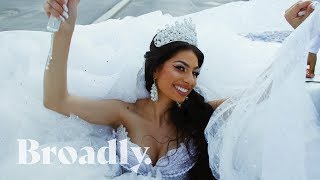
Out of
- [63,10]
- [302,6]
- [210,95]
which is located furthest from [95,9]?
[63,10]

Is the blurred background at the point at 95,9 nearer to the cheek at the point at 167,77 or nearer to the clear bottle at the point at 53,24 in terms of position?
the cheek at the point at 167,77

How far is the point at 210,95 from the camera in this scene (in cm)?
269

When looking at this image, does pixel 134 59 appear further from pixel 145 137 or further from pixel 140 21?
pixel 140 21

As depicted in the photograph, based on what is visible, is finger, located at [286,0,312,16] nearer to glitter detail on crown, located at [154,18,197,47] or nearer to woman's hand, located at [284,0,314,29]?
woman's hand, located at [284,0,314,29]

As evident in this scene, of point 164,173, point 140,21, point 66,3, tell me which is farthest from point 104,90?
point 140,21

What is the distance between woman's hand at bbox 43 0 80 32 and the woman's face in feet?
1.80

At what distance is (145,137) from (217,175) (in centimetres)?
48

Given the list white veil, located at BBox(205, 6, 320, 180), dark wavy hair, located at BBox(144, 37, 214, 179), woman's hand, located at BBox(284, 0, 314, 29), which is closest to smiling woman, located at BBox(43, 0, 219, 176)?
dark wavy hair, located at BBox(144, 37, 214, 179)

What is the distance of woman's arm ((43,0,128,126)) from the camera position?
209 cm

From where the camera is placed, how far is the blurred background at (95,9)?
26.6ft

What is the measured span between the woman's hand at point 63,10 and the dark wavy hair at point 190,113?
1.80ft

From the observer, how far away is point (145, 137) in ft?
8.11

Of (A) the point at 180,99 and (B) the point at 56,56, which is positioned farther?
(A) the point at 180,99

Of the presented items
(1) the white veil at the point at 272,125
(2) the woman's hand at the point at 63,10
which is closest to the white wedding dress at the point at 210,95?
(1) the white veil at the point at 272,125
